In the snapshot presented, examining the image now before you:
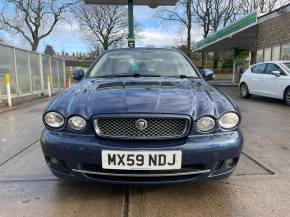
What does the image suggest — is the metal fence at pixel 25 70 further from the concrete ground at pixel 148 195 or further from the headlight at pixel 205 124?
the headlight at pixel 205 124

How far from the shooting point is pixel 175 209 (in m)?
2.69

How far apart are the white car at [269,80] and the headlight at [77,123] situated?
827cm

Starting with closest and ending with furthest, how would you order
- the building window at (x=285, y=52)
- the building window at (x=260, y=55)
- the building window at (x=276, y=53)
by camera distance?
1. the building window at (x=285, y=52)
2. the building window at (x=276, y=53)
3. the building window at (x=260, y=55)

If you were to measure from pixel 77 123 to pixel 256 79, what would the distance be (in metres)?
9.62

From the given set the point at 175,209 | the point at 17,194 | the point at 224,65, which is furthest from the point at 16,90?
the point at 224,65

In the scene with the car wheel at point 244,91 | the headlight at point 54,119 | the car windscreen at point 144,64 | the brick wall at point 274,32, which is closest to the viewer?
the headlight at point 54,119

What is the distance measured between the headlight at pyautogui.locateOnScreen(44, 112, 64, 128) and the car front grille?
352 mm

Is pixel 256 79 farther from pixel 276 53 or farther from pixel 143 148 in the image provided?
pixel 143 148

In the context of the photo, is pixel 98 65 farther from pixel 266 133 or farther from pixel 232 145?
pixel 266 133

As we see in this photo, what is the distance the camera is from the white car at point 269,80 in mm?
9641

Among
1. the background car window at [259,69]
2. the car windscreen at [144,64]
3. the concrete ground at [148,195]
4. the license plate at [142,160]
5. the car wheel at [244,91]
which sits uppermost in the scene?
the car windscreen at [144,64]

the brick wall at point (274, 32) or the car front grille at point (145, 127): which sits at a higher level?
the brick wall at point (274, 32)

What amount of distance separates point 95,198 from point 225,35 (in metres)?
19.9

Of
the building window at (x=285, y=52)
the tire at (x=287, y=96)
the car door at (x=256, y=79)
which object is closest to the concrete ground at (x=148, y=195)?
the tire at (x=287, y=96)
